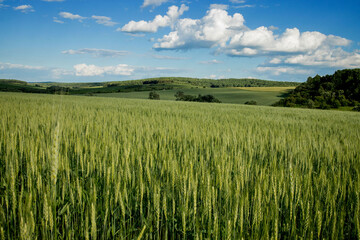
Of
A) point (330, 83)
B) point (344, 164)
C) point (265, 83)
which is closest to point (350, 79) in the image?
point (330, 83)

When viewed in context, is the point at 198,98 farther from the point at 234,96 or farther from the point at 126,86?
the point at 126,86

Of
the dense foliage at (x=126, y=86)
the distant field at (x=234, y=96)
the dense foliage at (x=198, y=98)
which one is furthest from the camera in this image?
the dense foliage at (x=126, y=86)

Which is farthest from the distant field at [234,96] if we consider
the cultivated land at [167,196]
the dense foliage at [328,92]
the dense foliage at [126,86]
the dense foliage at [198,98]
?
the cultivated land at [167,196]

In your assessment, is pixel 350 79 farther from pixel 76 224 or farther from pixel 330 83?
pixel 76 224

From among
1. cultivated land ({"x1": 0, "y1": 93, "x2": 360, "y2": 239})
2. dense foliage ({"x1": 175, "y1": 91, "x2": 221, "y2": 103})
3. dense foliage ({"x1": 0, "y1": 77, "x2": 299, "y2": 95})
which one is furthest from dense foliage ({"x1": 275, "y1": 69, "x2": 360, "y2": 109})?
cultivated land ({"x1": 0, "y1": 93, "x2": 360, "y2": 239})

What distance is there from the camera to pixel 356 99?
42906 mm

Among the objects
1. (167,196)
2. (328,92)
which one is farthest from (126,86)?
(167,196)

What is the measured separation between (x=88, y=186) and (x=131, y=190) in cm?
35

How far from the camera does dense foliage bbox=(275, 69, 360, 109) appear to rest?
132 ft

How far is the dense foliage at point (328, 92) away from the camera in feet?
132

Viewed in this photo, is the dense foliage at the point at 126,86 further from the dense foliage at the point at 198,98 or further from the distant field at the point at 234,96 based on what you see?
the dense foliage at the point at 198,98

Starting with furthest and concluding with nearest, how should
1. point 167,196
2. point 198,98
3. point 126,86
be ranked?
point 126,86 → point 198,98 → point 167,196

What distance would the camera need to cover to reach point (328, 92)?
4491cm

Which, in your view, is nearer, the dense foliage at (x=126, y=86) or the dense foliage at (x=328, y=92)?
the dense foliage at (x=328, y=92)
